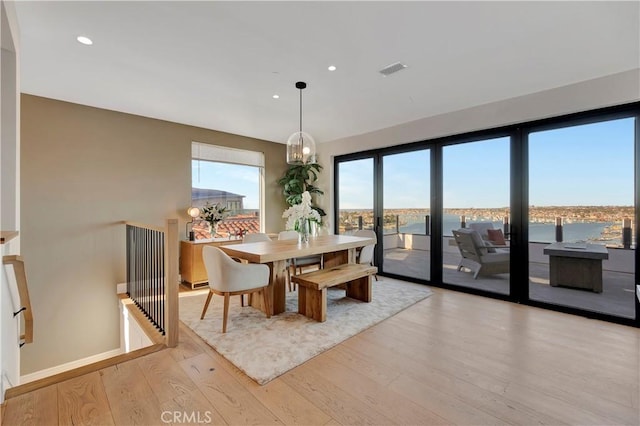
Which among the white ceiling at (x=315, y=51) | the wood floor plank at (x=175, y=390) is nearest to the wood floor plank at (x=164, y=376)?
the wood floor plank at (x=175, y=390)

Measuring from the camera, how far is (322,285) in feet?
9.74

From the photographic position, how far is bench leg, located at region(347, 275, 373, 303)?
3.68 m

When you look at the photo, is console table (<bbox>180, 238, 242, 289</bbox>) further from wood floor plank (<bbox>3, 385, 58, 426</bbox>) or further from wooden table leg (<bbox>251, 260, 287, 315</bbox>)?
wood floor plank (<bbox>3, 385, 58, 426</bbox>)

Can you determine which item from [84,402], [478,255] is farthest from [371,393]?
[478,255]

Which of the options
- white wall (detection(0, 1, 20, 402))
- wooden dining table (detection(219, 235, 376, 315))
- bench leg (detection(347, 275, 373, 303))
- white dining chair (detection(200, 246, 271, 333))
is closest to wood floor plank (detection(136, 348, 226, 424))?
white dining chair (detection(200, 246, 271, 333))

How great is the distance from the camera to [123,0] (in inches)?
77.8

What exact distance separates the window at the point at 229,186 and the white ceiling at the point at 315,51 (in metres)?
1.22

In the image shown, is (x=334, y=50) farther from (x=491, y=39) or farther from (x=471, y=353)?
(x=471, y=353)

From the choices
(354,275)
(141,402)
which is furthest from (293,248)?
(141,402)

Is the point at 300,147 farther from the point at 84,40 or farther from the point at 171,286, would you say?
the point at 84,40

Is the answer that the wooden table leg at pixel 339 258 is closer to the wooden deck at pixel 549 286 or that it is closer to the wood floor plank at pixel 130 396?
the wooden deck at pixel 549 286

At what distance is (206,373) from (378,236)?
3764 mm

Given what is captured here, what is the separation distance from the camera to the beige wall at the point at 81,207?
11.6 ft

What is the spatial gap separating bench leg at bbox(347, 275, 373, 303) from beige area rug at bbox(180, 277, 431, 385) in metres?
0.09
